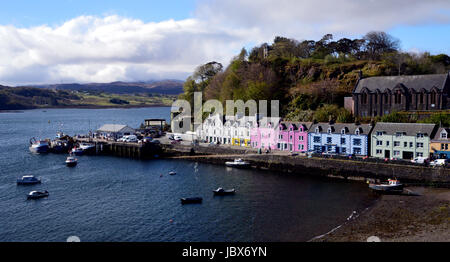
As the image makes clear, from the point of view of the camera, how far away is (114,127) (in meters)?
80.2

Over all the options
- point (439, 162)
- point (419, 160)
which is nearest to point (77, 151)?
point (419, 160)

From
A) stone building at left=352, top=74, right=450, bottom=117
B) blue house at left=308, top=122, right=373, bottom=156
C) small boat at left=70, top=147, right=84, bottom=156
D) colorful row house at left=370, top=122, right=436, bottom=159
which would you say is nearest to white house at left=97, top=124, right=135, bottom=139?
small boat at left=70, top=147, right=84, bottom=156

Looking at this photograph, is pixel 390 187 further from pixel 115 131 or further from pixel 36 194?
pixel 115 131

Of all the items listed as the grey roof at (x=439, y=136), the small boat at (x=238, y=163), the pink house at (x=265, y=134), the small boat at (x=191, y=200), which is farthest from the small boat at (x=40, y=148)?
the grey roof at (x=439, y=136)

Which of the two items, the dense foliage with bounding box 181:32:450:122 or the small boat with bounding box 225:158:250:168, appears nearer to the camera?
the small boat with bounding box 225:158:250:168

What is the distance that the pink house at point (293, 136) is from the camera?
54281 millimetres

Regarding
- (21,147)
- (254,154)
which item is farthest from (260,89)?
(21,147)

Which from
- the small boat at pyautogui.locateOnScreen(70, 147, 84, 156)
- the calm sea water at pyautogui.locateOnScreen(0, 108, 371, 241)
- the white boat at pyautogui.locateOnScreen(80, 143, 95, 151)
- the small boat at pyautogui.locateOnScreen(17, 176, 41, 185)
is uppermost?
the white boat at pyautogui.locateOnScreen(80, 143, 95, 151)

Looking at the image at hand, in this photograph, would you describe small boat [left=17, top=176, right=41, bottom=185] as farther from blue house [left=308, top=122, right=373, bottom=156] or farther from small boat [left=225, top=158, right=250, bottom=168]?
blue house [left=308, top=122, right=373, bottom=156]

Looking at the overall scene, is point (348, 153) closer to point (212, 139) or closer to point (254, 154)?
point (254, 154)

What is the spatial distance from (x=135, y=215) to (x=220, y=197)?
9.24 meters

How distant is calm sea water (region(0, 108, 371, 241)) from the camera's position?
28.9 meters

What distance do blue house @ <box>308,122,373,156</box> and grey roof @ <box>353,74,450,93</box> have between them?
13.5 m

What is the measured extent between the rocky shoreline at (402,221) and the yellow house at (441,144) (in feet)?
25.8
